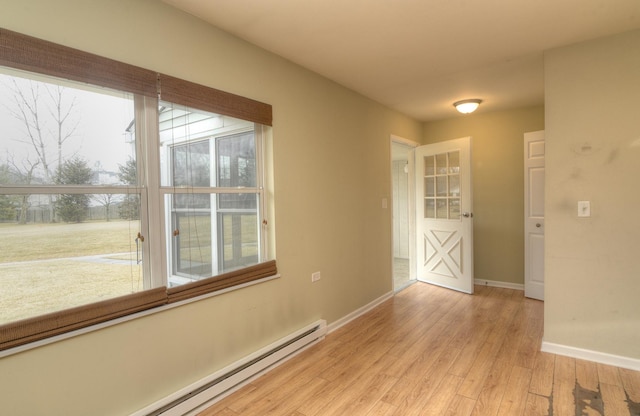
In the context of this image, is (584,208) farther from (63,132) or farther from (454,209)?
(63,132)

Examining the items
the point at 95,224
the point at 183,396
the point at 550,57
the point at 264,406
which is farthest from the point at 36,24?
the point at 550,57

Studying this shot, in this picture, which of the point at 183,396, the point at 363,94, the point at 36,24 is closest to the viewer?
the point at 36,24

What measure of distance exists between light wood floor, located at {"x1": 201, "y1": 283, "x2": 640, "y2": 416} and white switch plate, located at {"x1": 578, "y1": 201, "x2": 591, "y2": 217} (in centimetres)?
115

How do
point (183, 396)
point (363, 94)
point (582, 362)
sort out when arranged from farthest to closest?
point (363, 94), point (582, 362), point (183, 396)

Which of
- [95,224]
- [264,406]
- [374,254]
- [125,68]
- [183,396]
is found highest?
[125,68]

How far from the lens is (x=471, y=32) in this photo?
2344mm

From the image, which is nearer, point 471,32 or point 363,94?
point 471,32

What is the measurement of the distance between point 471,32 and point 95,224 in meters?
2.68

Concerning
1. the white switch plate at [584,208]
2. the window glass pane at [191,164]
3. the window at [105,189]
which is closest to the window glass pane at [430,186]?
the white switch plate at [584,208]

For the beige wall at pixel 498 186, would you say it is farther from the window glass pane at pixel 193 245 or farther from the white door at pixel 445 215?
the window glass pane at pixel 193 245

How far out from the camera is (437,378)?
238 cm

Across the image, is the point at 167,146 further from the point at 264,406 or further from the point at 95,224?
the point at 264,406

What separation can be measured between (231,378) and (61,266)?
125cm

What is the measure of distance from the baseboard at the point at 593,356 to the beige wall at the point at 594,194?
36 millimetres
